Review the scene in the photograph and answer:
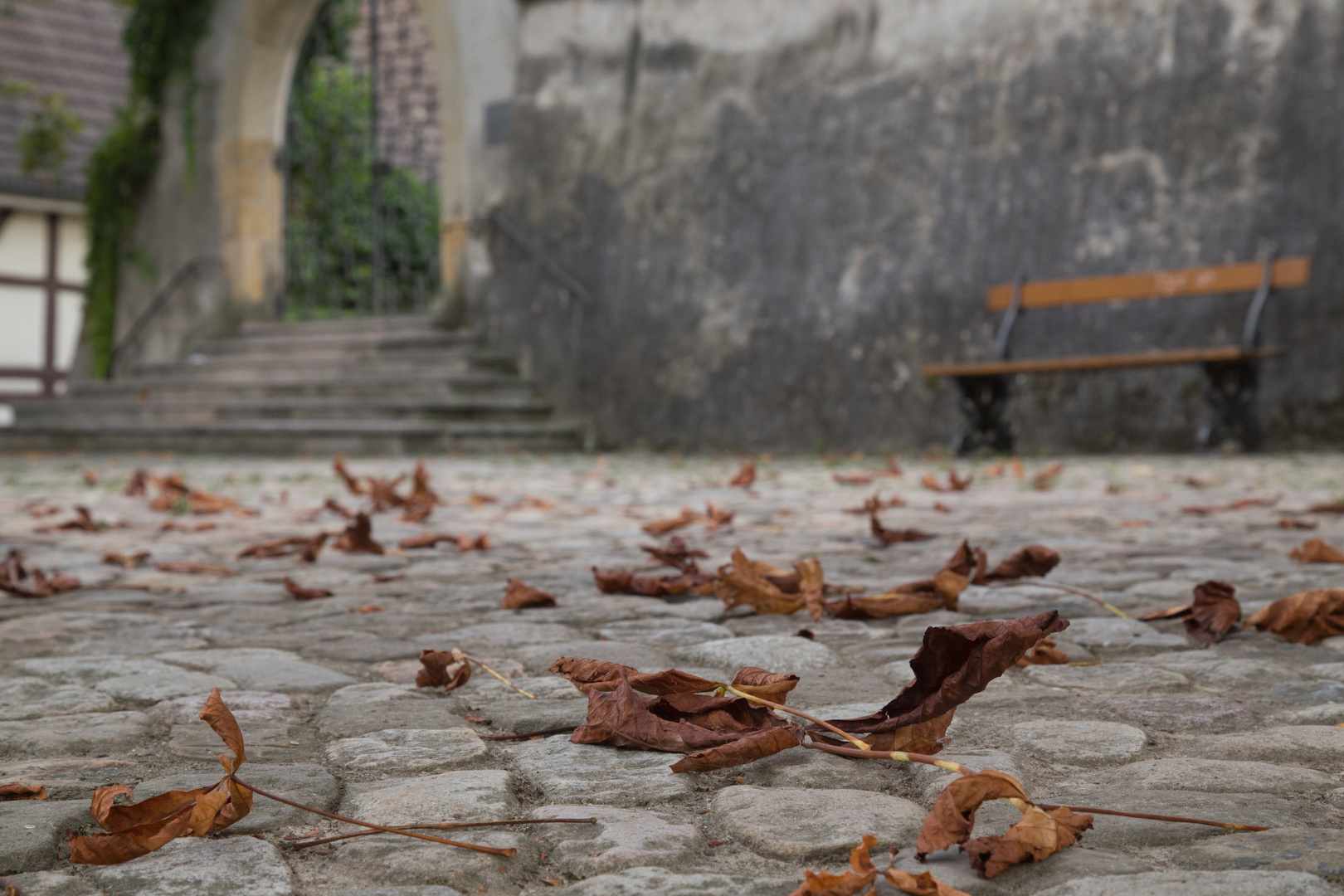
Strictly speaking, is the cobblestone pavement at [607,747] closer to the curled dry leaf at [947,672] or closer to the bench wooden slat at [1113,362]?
the curled dry leaf at [947,672]

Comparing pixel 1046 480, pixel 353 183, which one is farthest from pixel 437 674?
pixel 353 183

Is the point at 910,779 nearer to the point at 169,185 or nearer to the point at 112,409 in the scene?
the point at 112,409

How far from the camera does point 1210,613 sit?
1992 mm

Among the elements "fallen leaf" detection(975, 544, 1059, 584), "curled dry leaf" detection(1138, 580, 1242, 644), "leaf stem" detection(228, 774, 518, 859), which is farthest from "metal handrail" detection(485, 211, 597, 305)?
"leaf stem" detection(228, 774, 518, 859)

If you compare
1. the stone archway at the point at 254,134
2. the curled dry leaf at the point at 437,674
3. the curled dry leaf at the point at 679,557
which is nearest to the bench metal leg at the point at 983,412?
the curled dry leaf at the point at 679,557

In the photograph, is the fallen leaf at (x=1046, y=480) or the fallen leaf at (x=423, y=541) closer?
the fallen leaf at (x=423, y=541)

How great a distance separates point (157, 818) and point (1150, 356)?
6669mm

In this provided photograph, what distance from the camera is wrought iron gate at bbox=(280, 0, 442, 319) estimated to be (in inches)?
520

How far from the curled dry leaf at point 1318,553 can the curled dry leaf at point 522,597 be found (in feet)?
5.51

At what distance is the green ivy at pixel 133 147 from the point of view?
42.9 feet

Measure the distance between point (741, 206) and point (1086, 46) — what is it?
2.69m

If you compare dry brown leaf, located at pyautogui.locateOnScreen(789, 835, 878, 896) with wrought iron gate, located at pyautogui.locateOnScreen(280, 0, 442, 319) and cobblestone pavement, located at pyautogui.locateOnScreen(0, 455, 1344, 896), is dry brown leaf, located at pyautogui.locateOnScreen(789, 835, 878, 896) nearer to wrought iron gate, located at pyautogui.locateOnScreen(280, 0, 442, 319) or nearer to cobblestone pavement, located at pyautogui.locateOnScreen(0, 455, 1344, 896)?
cobblestone pavement, located at pyautogui.locateOnScreen(0, 455, 1344, 896)

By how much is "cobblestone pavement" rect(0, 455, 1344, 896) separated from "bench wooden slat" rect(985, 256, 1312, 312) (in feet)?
14.3

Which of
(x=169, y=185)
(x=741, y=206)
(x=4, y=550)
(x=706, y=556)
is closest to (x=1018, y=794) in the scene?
(x=706, y=556)
